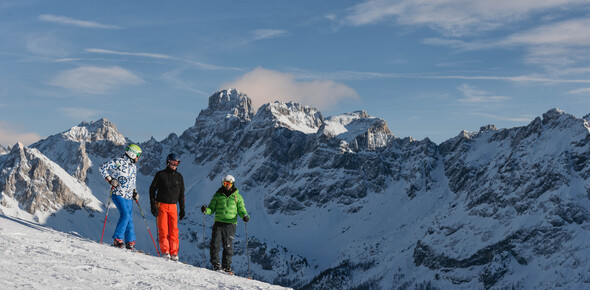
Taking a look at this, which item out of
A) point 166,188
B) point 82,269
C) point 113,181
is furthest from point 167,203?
point 82,269

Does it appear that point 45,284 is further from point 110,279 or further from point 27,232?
point 27,232

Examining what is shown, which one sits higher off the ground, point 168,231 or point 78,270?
point 168,231

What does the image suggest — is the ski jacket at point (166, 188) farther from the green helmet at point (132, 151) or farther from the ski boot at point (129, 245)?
the ski boot at point (129, 245)

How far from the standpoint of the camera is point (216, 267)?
22.5 m

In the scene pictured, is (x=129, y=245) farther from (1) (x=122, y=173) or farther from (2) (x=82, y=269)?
(2) (x=82, y=269)

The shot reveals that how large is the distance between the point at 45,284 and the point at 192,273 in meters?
4.88

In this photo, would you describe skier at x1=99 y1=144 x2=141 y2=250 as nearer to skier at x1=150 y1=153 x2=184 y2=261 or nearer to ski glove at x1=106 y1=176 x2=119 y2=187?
ski glove at x1=106 y1=176 x2=119 y2=187

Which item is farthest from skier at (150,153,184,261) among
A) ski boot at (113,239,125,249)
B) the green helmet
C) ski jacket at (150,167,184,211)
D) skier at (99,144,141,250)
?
ski boot at (113,239,125,249)

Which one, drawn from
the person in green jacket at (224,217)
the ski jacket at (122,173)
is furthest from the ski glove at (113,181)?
the person in green jacket at (224,217)

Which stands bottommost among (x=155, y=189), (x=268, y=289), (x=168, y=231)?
(x=268, y=289)

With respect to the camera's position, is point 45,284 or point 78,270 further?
point 78,270

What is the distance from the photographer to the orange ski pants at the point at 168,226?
2241 centimetres

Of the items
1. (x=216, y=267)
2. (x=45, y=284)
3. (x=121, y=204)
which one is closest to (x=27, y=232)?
(x=121, y=204)

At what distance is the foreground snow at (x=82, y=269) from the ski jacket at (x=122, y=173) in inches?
130
